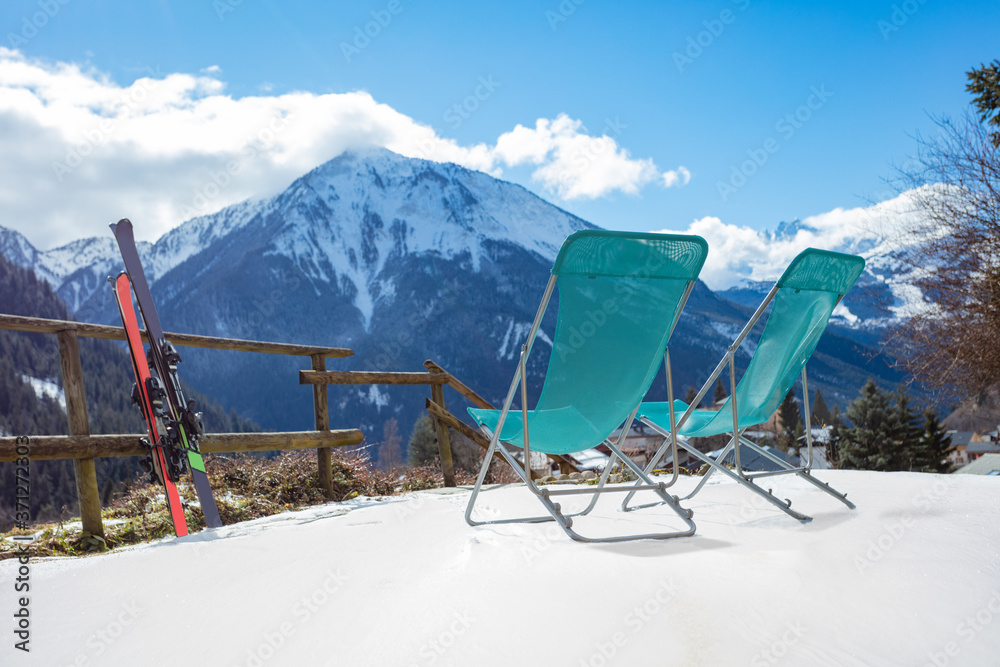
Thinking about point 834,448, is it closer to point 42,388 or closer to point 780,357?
point 780,357

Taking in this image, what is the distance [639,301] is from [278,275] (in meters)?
193

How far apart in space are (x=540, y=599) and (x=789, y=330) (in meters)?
1.86

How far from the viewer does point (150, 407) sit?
3410 millimetres

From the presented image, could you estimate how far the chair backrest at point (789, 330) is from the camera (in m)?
2.67

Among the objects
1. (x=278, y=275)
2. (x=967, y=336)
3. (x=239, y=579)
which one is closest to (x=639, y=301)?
(x=239, y=579)

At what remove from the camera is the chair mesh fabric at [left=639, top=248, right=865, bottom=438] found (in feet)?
8.77

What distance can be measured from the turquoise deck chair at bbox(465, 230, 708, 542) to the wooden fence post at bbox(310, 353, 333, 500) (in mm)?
2561

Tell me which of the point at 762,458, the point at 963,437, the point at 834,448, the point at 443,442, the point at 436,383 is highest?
the point at 436,383

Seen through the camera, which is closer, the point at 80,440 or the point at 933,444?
the point at 80,440

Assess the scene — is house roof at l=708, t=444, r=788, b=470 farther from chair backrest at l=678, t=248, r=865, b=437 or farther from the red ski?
the red ski

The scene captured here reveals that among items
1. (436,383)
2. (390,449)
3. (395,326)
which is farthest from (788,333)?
(395,326)

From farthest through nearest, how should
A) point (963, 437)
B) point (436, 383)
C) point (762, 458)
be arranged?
1. point (963, 437)
2. point (762, 458)
3. point (436, 383)

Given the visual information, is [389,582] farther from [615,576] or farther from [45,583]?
[45,583]

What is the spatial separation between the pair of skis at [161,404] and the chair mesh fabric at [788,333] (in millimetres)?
2524
